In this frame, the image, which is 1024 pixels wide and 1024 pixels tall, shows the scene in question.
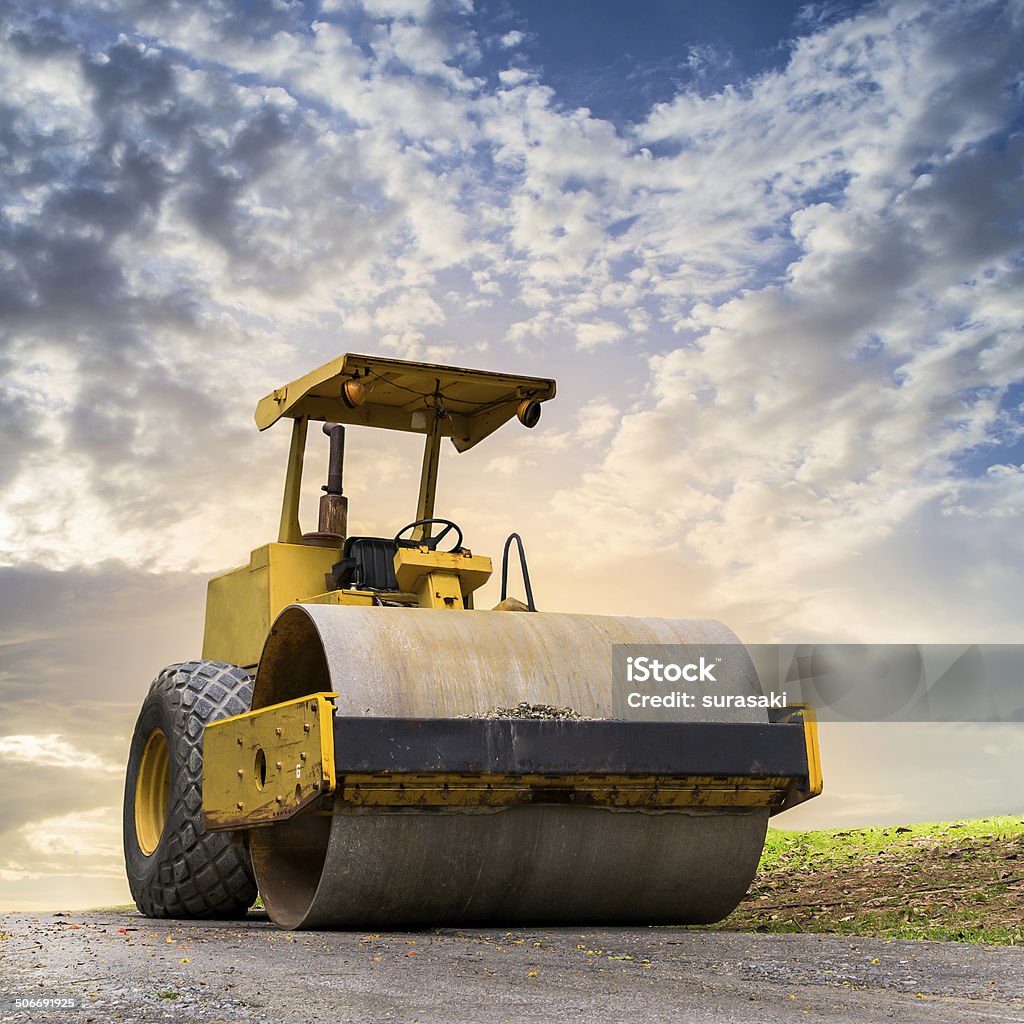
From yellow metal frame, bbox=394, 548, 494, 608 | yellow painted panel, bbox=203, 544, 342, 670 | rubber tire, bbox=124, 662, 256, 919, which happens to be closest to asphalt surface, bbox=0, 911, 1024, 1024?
rubber tire, bbox=124, 662, 256, 919

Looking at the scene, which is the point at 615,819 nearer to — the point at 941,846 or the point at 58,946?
the point at 58,946

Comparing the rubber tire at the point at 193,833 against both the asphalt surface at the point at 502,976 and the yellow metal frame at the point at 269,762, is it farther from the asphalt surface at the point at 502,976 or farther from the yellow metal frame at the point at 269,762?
the asphalt surface at the point at 502,976

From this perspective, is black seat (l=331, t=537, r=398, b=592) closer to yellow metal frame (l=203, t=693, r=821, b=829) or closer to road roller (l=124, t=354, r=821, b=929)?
road roller (l=124, t=354, r=821, b=929)

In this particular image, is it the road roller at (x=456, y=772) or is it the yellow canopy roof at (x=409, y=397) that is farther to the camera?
the yellow canopy roof at (x=409, y=397)

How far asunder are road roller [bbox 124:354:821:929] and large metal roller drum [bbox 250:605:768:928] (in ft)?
0.03

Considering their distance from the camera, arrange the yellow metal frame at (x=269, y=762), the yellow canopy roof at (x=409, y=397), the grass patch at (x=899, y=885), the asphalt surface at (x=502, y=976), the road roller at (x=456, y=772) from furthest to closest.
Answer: the yellow canopy roof at (x=409, y=397)
the grass patch at (x=899, y=885)
the road roller at (x=456, y=772)
the yellow metal frame at (x=269, y=762)
the asphalt surface at (x=502, y=976)

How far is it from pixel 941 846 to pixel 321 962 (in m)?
6.60

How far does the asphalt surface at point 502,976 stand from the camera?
4.02 m

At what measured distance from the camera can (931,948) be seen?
19.7ft

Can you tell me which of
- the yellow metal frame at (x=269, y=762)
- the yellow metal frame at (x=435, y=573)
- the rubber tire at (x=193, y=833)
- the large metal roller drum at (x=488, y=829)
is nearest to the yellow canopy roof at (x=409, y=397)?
the yellow metal frame at (x=435, y=573)

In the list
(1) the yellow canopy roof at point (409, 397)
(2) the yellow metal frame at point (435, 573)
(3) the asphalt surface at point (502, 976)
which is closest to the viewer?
(3) the asphalt surface at point (502, 976)

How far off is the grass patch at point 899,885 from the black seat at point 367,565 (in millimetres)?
2675

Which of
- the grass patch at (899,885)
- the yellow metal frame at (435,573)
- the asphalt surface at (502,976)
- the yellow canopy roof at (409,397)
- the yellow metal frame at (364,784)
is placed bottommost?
the asphalt surface at (502,976)

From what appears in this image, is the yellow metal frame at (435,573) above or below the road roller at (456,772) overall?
above
